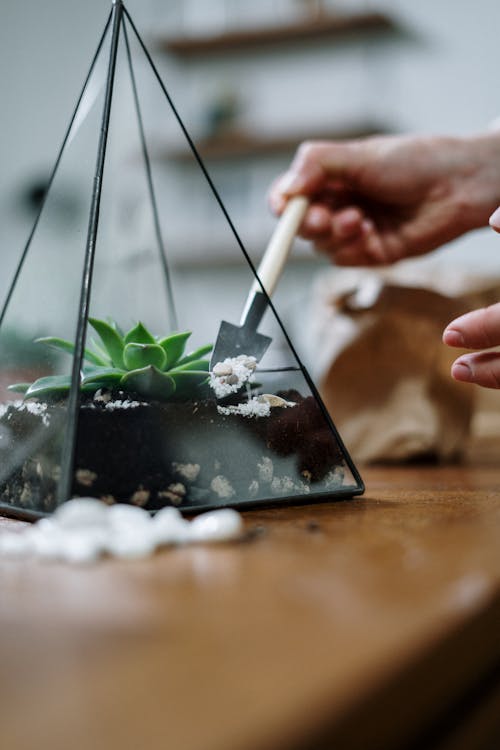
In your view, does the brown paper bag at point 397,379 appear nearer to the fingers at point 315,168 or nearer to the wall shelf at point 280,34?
the fingers at point 315,168

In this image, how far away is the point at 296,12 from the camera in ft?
10.4

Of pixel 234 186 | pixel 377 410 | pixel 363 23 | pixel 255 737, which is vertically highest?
pixel 255 737

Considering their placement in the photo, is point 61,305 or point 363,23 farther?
point 363,23

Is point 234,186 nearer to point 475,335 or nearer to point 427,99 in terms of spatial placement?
point 427,99

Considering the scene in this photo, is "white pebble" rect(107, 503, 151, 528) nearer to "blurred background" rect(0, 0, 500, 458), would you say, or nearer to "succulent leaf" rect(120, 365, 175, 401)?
"succulent leaf" rect(120, 365, 175, 401)

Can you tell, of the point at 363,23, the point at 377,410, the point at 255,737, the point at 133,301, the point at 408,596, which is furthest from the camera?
the point at 363,23

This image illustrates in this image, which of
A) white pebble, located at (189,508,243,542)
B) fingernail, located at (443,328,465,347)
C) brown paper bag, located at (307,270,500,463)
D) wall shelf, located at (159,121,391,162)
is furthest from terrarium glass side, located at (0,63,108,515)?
wall shelf, located at (159,121,391,162)

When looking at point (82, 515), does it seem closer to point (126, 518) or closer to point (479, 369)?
point (126, 518)

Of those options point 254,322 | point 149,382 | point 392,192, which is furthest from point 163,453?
point 392,192

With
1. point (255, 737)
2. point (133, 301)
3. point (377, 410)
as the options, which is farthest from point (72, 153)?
point (377, 410)

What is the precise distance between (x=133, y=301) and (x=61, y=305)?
148 millimetres

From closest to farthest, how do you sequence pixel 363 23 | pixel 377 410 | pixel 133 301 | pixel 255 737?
pixel 255 737, pixel 133 301, pixel 377 410, pixel 363 23

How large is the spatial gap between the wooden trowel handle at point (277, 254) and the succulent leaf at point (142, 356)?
0.12 metres

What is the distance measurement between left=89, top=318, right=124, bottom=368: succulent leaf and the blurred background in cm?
201
